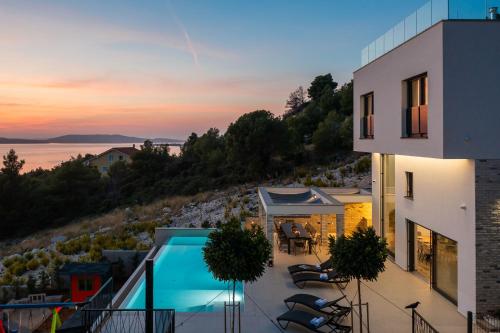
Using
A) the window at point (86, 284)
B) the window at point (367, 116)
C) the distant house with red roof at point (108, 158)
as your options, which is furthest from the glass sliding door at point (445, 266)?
the distant house with red roof at point (108, 158)

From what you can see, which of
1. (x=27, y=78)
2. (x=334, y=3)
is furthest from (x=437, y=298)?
(x=27, y=78)

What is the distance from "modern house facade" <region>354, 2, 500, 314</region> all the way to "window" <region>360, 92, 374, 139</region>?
2772 mm

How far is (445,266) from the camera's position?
1150cm

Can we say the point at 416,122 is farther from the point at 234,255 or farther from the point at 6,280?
the point at 6,280

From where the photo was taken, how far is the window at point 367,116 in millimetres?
16656

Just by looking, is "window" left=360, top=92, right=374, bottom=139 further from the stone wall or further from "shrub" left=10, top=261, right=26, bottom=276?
"shrub" left=10, top=261, right=26, bottom=276

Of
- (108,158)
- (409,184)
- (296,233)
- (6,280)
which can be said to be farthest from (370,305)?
(108,158)

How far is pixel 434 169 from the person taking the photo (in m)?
11.8

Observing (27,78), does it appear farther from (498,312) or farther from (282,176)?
(498,312)

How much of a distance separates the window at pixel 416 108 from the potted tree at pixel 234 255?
5731 millimetres

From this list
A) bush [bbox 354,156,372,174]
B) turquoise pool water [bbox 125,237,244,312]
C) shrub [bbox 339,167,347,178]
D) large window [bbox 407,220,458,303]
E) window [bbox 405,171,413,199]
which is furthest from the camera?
shrub [bbox 339,167,347,178]

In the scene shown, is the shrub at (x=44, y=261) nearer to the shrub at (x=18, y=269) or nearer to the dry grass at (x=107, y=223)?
the shrub at (x=18, y=269)

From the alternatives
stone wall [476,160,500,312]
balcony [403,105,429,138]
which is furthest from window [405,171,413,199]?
stone wall [476,160,500,312]

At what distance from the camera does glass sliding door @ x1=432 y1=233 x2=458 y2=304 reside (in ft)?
35.9
